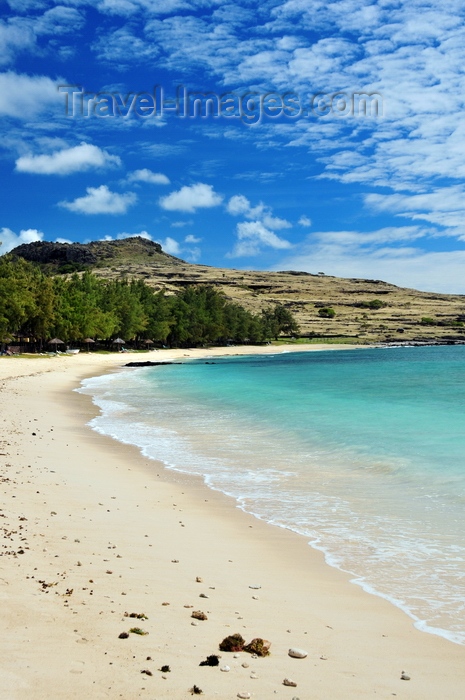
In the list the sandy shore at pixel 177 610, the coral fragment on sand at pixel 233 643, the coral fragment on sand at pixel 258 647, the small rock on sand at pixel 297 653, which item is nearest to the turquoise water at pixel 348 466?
the sandy shore at pixel 177 610

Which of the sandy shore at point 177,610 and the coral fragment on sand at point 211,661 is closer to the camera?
the sandy shore at point 177,610

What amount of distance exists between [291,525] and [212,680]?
18.4 feet

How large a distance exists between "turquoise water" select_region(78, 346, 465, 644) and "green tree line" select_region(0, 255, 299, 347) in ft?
127

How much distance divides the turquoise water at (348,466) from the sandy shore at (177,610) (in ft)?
2.06

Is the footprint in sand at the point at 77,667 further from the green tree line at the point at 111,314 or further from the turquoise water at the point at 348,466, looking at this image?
the green tree line at the point at 111,314

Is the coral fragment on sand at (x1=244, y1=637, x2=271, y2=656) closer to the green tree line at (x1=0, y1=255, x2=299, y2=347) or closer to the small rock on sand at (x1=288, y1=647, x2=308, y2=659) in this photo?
the small rock on sand at (x1=288, y1=647, x2=308, y2=659)

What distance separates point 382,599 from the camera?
7062 millimetres

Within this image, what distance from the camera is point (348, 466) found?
15656 mm

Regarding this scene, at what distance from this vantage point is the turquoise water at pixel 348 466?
8.13m

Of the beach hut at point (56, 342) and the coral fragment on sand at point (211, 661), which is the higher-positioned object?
the beach hut at point (56, 342)

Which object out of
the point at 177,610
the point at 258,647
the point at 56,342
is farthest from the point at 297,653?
the point at 56,342

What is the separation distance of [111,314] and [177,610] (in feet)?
300

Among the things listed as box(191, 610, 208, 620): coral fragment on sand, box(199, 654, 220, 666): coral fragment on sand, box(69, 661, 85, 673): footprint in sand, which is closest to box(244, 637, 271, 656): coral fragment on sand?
box(199, 654, 220, 666): coral fragment on sand

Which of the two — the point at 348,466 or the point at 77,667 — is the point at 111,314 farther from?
the point at 77,667
